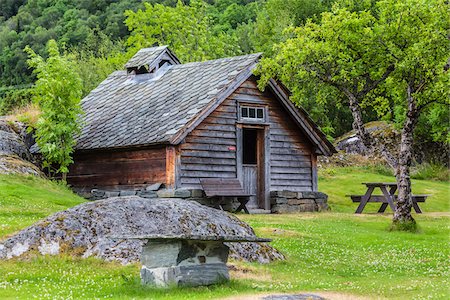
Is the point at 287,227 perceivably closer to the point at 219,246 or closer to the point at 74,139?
the point at 219,246

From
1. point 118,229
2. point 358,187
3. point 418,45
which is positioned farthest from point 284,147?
point 118,229

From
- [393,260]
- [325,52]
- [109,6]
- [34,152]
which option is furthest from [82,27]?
[393,260]

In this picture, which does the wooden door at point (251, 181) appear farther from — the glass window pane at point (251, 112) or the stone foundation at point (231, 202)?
the glass window pane at point (251, 112)

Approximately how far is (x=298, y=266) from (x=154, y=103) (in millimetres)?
17418

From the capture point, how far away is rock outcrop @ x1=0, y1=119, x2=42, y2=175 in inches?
1235

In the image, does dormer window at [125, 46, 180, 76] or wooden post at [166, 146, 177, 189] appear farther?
dormer window at [125, 46, 180, 76]

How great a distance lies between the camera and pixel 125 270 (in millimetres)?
15820

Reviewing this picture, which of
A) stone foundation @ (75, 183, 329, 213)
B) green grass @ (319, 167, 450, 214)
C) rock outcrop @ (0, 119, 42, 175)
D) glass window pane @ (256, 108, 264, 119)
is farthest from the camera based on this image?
green grass @ (319, 167, 450, 214)

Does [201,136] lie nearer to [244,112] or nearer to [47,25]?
[244,112]

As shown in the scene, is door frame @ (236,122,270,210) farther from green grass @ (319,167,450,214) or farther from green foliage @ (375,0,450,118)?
green foliage @ (375,0,450,118)

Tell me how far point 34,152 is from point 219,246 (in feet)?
73.4

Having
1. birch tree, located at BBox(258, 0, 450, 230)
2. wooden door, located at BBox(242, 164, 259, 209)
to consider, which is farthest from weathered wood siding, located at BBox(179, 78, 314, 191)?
birch tree, located at BBox(258, 0, 450, 230)

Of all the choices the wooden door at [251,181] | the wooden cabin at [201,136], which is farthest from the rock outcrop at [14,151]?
the wooden door at [251,181]

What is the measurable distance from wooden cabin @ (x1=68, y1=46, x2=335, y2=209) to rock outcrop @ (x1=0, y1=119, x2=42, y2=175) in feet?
7.52
